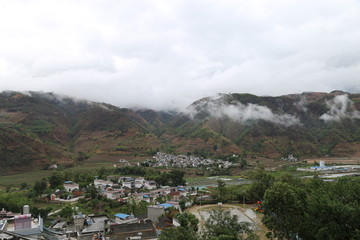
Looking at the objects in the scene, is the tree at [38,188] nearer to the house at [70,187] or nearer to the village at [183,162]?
the house at [70,187]

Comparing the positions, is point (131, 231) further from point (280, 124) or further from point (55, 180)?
point (280, 124)

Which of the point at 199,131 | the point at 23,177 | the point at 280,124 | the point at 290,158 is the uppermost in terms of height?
the point at 280,124

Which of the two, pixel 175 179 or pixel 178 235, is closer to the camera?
pixel 178 235

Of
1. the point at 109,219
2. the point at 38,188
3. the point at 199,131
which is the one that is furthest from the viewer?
the point at 199,131

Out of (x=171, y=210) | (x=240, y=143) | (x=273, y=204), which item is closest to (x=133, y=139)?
(x=240, y=143)

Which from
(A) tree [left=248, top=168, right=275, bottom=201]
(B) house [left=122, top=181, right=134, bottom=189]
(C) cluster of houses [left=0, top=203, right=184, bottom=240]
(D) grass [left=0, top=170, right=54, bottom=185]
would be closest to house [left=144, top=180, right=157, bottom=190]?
(B) house [left=122, top=181, right=134, bottom=189]

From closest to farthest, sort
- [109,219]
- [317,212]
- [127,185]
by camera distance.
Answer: [317,212]
[109,219]
[127,185]

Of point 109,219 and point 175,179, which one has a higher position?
point 109,219

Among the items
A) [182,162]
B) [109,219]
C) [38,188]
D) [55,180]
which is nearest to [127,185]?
[55,180]
